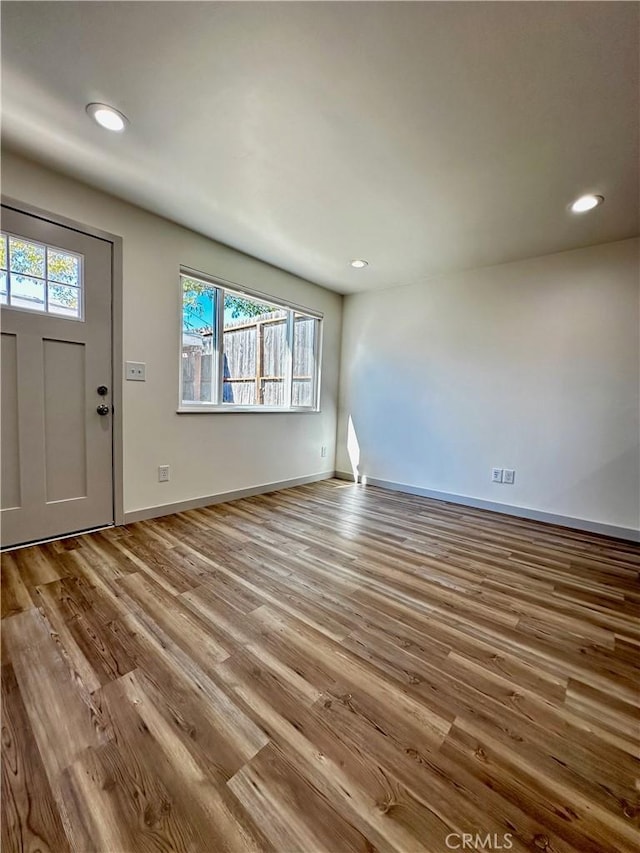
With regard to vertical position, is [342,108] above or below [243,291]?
above

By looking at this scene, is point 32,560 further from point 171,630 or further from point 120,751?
point 120,751

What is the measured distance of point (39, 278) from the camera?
217 cm

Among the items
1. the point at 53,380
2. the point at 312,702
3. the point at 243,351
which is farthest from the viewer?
the point at 243,351

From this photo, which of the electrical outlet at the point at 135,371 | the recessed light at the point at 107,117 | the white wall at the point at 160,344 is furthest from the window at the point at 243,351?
the recessed light at the point at 107,117

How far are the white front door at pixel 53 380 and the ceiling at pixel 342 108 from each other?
54 cm

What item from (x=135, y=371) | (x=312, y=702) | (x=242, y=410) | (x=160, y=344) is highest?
(x=160, y=344)

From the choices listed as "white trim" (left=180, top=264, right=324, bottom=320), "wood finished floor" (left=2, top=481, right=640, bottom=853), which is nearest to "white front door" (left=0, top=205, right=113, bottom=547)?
"wood finished floor" (left=2, top=481, right=640, bottom=853)

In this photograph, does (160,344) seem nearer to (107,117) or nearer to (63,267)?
(63,267)

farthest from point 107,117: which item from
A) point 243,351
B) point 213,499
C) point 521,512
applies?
point 521,512

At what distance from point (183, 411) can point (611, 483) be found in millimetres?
3615

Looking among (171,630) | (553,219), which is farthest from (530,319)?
(171,630)

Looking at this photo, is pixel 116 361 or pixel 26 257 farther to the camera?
pixel 116 361

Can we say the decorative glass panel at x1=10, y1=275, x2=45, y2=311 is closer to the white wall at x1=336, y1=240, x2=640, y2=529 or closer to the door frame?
the door frame

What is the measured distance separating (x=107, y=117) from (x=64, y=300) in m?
1.11
